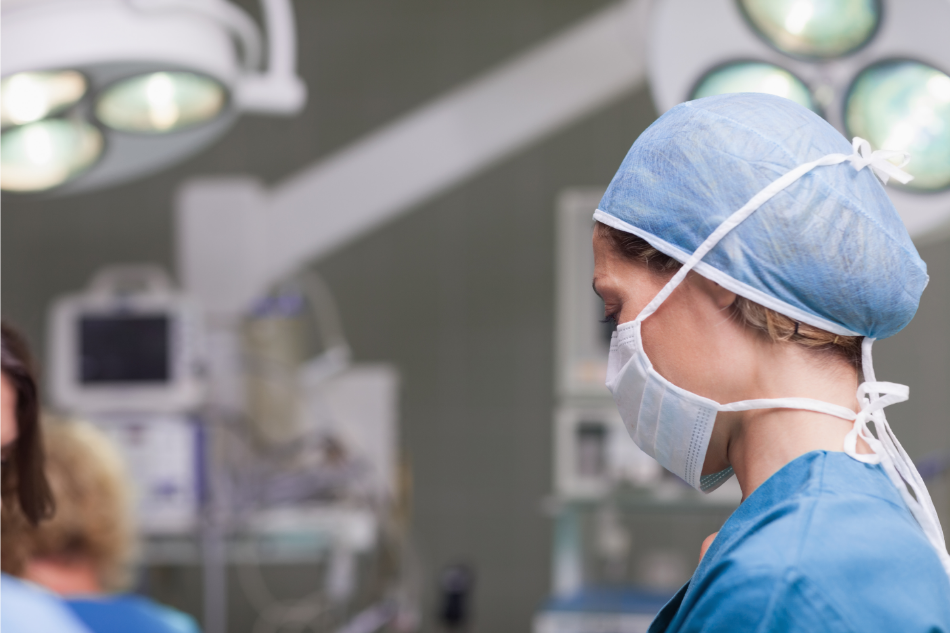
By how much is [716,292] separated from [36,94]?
2.80 feet

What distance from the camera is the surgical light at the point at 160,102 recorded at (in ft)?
3.99

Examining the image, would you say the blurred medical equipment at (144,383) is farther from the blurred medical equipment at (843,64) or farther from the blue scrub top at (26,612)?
the blue scrub top at (26,612)

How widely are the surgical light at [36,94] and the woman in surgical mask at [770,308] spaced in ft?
2.39

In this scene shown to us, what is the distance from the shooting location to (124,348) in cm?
244

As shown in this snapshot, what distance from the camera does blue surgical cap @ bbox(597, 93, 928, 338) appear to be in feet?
2.21

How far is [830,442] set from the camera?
68cm

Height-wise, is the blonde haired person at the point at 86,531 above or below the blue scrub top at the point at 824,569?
below

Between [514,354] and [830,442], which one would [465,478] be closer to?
[514,354]

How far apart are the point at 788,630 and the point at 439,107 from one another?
1358mm

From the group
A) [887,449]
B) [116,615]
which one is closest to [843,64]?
[887,449]

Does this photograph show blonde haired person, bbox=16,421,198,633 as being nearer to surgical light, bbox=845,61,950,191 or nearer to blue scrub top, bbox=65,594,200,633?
blue scrub top, bbox=65,594,200,633

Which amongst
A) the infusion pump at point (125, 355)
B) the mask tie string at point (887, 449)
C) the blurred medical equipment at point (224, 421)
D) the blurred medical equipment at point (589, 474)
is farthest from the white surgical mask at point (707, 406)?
the infusion pump at point (125, 355)

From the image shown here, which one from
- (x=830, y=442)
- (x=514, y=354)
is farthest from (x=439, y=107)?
(x=514, y=354)

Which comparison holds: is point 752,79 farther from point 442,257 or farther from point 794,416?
point 442,257
